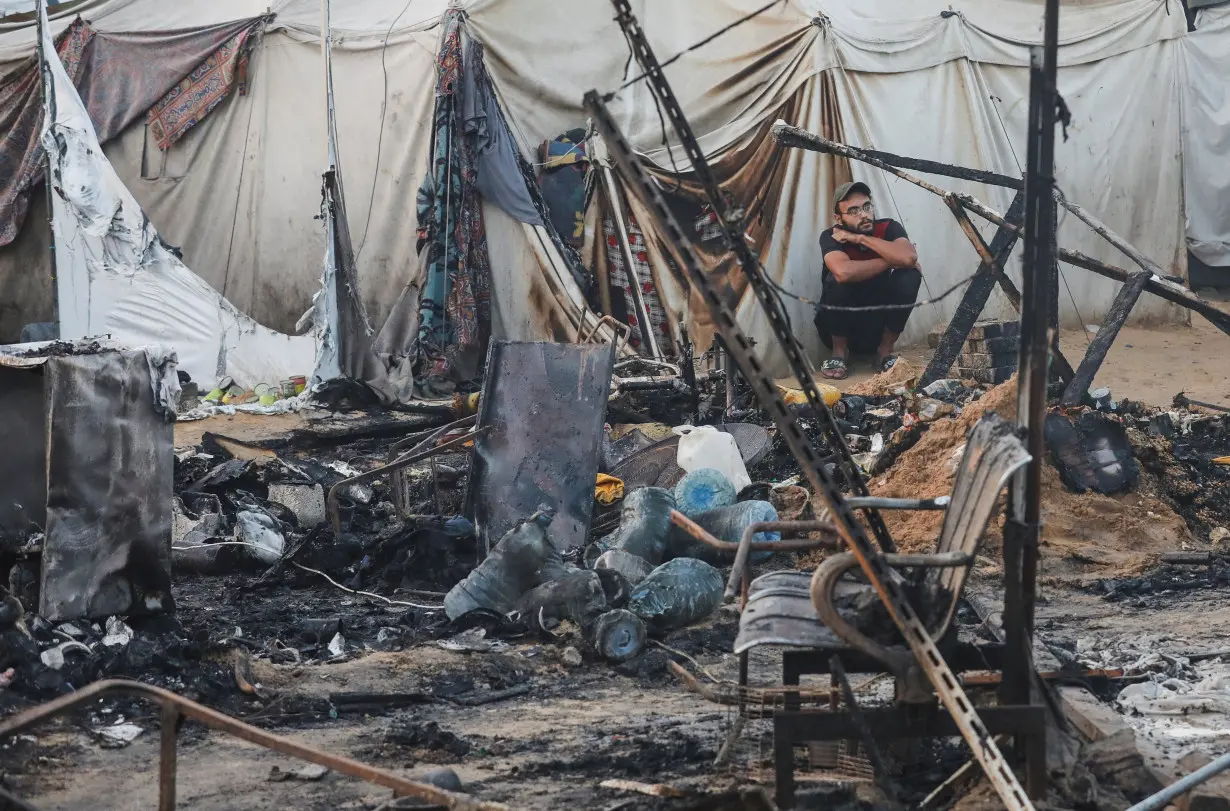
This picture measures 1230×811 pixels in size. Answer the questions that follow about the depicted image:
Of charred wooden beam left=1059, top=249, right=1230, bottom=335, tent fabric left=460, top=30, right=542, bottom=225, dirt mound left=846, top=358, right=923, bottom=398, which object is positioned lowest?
dirt mound left=846, top=358, right=923, bottom=398

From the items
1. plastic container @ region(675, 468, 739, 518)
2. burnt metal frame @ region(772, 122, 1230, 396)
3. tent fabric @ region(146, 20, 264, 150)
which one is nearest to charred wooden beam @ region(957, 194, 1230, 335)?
burnt metal frame @ region(772, 122, 1230, 396)

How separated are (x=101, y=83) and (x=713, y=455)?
7.44 m

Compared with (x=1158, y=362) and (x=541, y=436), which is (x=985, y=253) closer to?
(x=1158, y=362)

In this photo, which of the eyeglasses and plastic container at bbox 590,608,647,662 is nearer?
plastic container at bbox 590,608,647,662

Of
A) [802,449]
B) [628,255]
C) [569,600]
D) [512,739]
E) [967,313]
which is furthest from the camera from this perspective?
[628,255]

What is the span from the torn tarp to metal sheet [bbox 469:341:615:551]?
163 inches

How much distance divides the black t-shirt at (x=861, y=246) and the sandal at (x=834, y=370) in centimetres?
81

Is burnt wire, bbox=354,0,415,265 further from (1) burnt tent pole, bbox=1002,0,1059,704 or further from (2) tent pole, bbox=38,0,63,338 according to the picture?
(1) burnt tent pole, bbox=1002,0,1059,704

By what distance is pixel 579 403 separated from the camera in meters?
6.62

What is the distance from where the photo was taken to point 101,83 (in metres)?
11.5

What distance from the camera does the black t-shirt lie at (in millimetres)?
10773

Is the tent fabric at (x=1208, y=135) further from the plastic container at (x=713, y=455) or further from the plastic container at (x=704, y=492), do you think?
the plastic container at (x=704, y=492)

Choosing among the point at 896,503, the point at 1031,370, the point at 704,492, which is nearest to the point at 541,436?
the point at 704,492

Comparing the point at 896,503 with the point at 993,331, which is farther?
the point at 993,331
